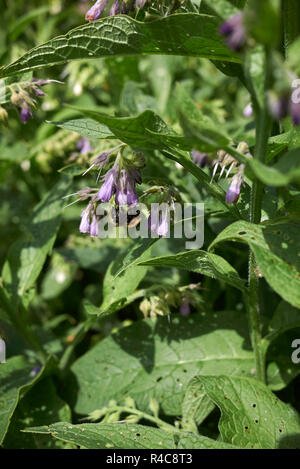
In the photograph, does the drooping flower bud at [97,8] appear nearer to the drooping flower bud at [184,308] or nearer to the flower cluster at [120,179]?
the flower cluster at [120,179]

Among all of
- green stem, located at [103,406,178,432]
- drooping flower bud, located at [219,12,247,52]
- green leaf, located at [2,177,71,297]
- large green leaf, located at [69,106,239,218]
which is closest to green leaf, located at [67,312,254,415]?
green stem, located at [103,406,178,432]

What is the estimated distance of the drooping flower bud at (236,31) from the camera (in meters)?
1.09

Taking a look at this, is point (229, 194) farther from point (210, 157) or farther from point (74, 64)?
point (74, 64)

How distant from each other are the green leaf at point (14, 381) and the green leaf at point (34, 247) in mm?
375

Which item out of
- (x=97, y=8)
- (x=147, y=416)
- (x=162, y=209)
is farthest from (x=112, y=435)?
(x=97, y=8)

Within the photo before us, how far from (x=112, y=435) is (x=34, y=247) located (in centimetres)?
118

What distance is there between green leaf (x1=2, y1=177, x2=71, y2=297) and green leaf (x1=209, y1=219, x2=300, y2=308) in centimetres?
129

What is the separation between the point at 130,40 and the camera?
161cm

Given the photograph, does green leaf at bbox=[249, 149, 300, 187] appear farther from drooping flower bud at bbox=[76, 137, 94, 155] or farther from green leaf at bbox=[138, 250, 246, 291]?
drooping flower bud at bbox=[76, 137, 94, 155]

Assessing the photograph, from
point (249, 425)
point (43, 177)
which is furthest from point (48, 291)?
point (249, 425)

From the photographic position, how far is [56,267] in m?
3.46

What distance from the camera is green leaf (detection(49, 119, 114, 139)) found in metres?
1.81

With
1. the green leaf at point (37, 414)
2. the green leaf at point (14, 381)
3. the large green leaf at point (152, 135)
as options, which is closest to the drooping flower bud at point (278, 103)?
the large green leaf at point (152, 135)
